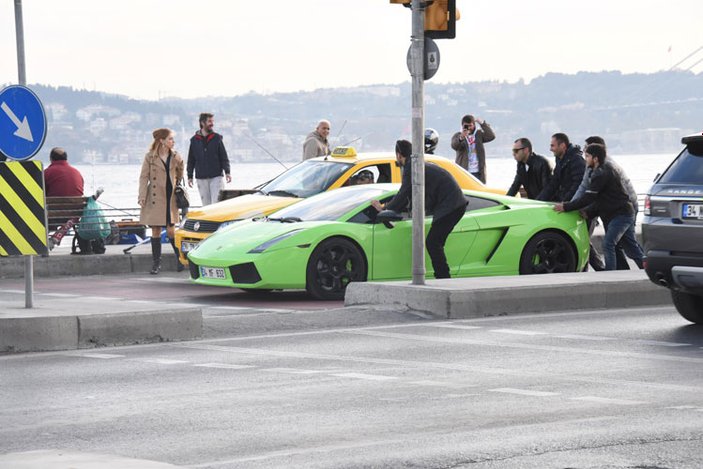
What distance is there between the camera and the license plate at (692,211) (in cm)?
1274

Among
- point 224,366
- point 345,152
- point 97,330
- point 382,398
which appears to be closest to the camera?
point 382,398

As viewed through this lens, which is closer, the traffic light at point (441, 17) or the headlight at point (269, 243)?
the traffic light at point (441, 17)

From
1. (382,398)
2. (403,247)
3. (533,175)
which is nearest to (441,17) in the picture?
(403,247)

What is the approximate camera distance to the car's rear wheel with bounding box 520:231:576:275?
17328mm

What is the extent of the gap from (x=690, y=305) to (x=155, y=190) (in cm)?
905

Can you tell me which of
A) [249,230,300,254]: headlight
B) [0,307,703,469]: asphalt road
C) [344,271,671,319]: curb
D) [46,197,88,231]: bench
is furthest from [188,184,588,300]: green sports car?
[46,197,88,231]: bench

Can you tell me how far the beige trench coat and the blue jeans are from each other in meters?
6.01

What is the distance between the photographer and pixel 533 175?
19.8 m

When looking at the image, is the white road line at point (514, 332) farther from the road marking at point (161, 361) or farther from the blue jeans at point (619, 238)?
the blue jeans at point (619, 238)

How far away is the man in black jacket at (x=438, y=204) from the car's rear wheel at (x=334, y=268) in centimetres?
58

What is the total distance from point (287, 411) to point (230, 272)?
7370mm

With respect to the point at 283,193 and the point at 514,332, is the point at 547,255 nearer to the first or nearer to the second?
the point at 283,193

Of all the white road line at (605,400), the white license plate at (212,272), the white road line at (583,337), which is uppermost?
the white license plate at (212,272)

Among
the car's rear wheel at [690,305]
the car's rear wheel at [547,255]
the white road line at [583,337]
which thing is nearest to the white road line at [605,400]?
the white road line at [583,337]
